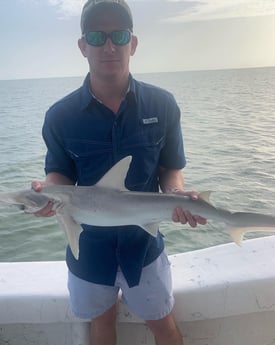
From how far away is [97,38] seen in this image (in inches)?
91.2

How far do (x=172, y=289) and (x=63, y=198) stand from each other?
90cm

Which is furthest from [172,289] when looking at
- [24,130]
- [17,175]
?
[24,130]

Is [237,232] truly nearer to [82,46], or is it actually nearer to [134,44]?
[134,44]

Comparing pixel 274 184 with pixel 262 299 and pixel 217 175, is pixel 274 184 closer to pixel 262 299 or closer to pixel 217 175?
pixel 217 175

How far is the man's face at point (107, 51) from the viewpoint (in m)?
2.32

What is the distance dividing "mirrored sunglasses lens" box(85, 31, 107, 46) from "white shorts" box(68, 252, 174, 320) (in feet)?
4.06

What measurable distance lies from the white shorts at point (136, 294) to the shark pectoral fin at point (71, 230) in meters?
0.31

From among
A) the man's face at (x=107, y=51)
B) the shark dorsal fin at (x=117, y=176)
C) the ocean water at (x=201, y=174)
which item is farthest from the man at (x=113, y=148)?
the ocean water at (x=201, y=174)

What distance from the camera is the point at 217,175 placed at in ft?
31.8

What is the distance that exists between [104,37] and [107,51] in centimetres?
8

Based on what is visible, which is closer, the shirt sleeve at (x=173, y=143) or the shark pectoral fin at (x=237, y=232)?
the shark pectoral fin at (x=237, y=232)

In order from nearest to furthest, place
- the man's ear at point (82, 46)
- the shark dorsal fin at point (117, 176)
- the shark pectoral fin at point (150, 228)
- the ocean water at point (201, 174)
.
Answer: the shark dorsal fin at point (117, 176) < the shark pectoral fin at point (150, 228) < the man's ear at point (82, 46) < the ocean water at point (201, 174)

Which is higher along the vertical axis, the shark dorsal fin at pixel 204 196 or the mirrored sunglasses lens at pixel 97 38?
the mirrored sunglasses lens at pixel 97 38

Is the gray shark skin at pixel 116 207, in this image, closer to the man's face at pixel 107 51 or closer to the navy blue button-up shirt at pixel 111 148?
the navy blue button-up shirt at pixel 111 148
